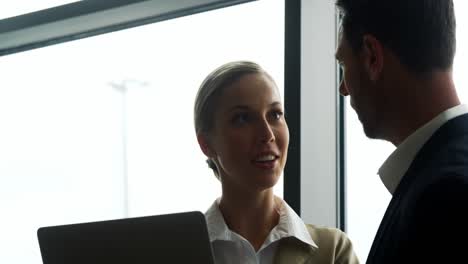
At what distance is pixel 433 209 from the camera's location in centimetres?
86

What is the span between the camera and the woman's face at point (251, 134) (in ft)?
5.18

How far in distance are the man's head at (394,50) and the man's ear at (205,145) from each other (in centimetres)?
67

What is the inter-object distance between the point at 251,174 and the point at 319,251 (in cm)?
26

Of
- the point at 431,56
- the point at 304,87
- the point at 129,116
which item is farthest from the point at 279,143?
the point at 129,116

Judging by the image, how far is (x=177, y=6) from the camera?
2.37 meters

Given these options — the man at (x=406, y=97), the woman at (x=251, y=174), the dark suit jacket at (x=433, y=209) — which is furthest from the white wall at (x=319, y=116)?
the dark suit jacket at (x=433, y=209)

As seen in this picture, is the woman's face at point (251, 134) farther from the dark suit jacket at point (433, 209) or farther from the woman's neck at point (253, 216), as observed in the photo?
the dark suit jacket at point (433, 209)

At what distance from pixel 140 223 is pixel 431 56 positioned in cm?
61

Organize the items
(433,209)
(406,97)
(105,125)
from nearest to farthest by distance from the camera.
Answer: (433,209) → (406,97) → (105,125)

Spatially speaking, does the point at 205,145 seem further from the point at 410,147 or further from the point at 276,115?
the point at 410,147

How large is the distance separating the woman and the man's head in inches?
20.5

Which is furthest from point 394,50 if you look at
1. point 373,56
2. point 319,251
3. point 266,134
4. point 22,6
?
point 22,6

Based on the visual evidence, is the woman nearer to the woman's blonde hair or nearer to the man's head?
the woman's blonde hair

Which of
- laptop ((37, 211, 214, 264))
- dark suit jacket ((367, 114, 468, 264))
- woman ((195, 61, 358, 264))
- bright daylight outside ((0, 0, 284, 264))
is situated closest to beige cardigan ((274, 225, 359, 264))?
woman ((195, 61, 358, 264))
